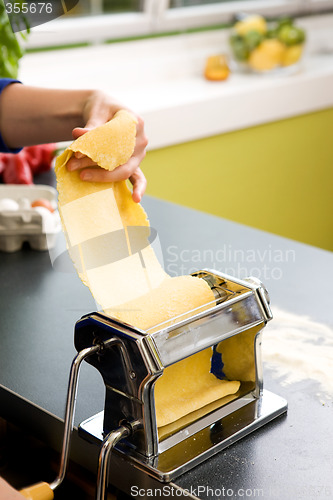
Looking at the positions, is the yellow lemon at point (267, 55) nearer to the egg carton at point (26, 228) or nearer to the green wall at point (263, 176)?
the green wall at point (263, 176)

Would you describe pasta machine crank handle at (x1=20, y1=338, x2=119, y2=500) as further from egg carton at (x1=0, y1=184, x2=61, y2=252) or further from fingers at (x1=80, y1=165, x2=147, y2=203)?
egg carton at (x1=0, y1=184, x2=61, y2=252)

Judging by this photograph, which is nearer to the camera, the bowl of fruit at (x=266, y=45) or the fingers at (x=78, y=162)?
the fingers at (x=78, y=162)

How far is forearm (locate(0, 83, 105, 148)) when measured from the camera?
1.40 metres

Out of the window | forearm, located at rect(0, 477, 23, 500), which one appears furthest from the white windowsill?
forearm, located at rect(0, 477, 23, 500)

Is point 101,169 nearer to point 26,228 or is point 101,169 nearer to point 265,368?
point 265,368

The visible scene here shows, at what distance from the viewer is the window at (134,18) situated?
108 inches

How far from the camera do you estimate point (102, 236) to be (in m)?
0.84

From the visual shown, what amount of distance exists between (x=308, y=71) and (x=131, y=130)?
2412 millimetres

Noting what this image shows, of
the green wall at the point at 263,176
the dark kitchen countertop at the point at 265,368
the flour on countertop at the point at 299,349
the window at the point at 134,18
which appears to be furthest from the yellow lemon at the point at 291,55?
the flour on countertop at the point at 299,349

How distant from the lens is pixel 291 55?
2992mm

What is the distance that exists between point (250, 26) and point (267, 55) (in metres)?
0.14

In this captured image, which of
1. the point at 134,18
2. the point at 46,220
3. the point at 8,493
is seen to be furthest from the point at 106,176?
the point at 134,18

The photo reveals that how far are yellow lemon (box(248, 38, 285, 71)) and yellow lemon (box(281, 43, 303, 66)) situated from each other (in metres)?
0.02

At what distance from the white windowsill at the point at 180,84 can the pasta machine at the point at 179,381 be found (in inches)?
65.9
